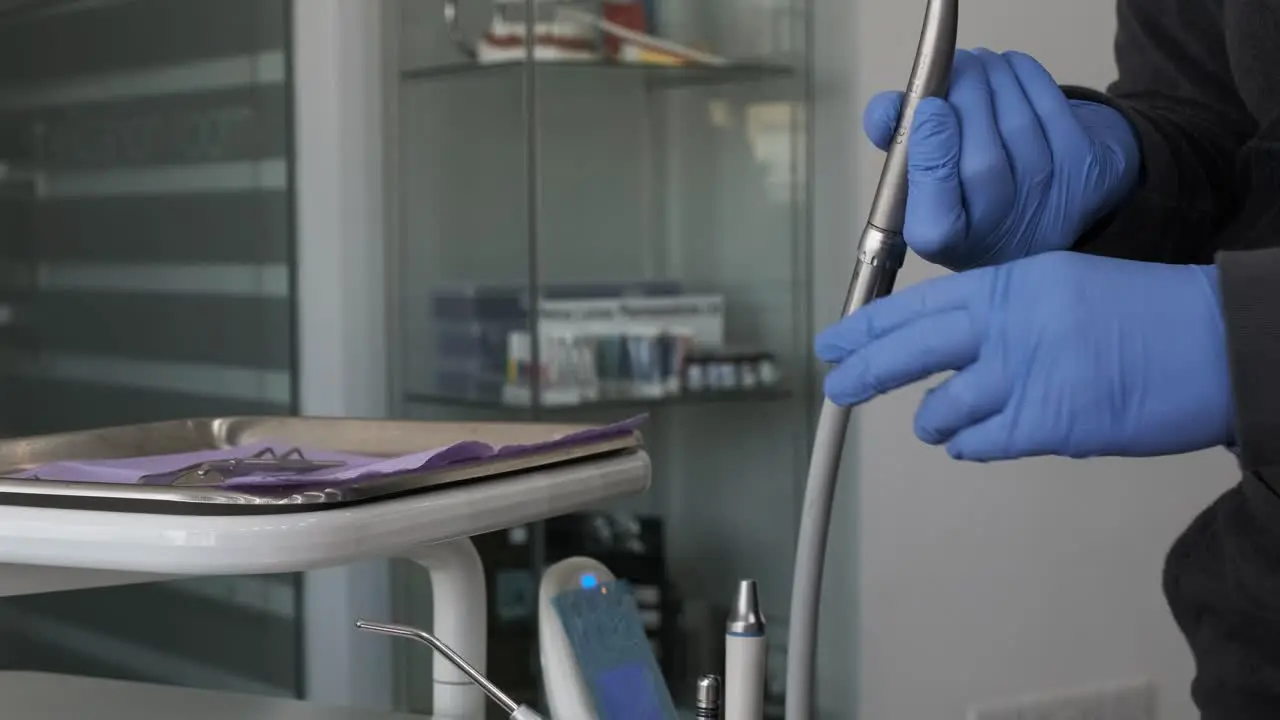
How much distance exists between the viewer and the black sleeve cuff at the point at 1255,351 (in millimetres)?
670

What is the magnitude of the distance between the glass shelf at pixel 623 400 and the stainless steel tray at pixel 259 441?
1.06 metres

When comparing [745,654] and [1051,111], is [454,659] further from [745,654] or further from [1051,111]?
[1051,111]

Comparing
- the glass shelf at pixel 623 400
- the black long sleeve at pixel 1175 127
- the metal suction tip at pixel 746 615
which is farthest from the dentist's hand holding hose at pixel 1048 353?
the glass shelf at pixel 623 400

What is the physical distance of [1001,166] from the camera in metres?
0.85

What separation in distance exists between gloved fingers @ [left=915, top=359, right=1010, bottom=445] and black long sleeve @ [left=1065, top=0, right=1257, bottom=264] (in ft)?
0.86

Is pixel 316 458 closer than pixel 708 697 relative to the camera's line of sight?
No

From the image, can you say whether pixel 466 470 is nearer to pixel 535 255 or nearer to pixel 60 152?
pixel 60 152

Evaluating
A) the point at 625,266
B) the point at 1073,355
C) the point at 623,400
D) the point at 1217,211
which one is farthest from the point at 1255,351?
the point at 625,266

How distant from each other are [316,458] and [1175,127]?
59 cm

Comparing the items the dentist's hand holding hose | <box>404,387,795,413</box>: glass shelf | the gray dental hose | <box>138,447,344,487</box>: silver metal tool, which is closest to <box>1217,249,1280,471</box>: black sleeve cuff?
the dentist's hand holding hose

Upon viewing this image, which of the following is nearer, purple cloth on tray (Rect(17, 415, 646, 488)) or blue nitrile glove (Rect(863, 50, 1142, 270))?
purple cloth on tray (Rect(17, 415, 646, 488))

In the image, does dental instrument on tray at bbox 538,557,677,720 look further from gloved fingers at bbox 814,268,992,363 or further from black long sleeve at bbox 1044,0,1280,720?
black long sleeve at bbox 1044,0,1280,720

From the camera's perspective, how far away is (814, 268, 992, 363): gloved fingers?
29.0 inches

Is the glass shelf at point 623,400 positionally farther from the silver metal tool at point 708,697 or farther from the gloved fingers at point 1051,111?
the silver metal tool at point 708,697
